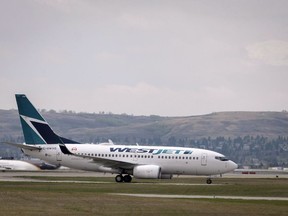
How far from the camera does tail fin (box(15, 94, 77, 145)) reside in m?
84.4

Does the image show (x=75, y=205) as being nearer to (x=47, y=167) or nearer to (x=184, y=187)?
(x=184, y=187)

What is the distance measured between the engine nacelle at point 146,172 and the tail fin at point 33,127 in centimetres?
812

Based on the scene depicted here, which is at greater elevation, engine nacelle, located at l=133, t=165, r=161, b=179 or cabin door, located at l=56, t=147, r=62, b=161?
cabin door, located at l=56, t=147, r=62, b=161

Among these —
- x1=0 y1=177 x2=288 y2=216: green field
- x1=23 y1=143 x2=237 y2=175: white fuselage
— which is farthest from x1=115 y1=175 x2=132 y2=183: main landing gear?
x1=0 y1=177 x2=288 y2=216: green field

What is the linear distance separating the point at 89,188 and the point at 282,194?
13.9 m

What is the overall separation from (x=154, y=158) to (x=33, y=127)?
39.7 ft

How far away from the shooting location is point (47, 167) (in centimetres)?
13812

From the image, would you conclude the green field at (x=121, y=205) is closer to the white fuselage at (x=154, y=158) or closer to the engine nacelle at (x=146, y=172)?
the engine nacelle at (x=146, y=172)

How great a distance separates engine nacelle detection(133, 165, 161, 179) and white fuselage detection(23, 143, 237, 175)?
3.30 feet

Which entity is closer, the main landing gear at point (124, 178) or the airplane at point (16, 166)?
the main landing gear at point (124, 178)

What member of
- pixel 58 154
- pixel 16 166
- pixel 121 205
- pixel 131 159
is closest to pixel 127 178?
pixel 131 159

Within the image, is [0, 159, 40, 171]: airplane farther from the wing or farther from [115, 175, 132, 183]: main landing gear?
[115, 175, 132, 183]: main landing gear

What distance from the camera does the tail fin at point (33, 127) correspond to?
277 ft

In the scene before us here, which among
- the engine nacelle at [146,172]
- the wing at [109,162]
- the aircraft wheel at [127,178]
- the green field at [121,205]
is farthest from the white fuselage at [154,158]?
the green field at [121,205]
